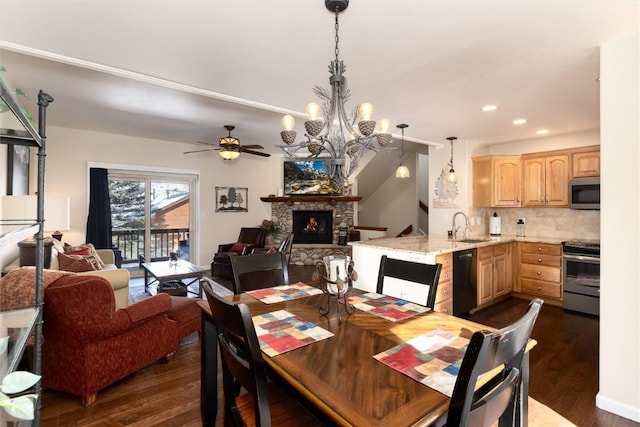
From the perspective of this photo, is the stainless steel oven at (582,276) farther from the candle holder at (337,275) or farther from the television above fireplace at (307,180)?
the television above fireplace at (307,180)

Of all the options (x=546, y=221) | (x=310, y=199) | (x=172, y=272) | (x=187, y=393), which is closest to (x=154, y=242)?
(x=172, y=272)

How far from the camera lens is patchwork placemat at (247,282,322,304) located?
6.42ft

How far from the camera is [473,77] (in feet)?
8.86

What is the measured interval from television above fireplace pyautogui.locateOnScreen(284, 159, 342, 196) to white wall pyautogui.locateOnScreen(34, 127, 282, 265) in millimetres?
258

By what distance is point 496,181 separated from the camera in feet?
16.5

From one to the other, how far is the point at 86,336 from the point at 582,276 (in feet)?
17.1

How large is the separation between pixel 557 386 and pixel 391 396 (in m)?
2.29

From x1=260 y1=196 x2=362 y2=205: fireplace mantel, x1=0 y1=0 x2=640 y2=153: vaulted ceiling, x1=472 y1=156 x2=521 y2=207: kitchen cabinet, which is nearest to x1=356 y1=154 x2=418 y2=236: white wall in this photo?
x1=260 y1=196 x2=362 y2=205: fireplace mantel

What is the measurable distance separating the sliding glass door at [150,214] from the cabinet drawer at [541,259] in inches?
240

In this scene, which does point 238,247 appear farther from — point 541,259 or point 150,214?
point 541,259

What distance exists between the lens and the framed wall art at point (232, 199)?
6969 millimetres

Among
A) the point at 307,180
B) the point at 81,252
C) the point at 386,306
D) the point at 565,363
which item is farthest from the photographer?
the point at 307,180

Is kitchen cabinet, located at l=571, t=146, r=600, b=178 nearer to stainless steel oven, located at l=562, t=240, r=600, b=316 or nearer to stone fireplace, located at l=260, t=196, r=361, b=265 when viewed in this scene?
stainless steel oven, located at l=562, t=240, r=600, b=316

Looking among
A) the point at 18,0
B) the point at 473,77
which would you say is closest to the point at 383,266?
the point at 473,77
